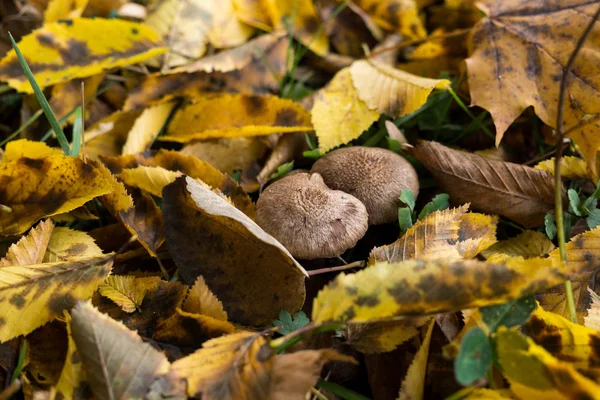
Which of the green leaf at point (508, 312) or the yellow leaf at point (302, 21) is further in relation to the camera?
the yellow leaf at point (302, 21)

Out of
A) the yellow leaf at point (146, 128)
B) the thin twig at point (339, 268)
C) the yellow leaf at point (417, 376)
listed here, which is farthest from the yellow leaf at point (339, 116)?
the yellow leaf at point (417, 376)

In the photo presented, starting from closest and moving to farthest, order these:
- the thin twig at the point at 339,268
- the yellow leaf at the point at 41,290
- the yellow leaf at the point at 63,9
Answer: the yellow leaf at the point at 41,290 < the thin twig at the point at 339,268 < the yellow leaf at the point at 63,9

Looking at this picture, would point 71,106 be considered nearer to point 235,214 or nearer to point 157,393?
point 235,214

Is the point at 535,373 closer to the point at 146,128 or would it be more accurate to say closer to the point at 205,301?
the point at 205,301

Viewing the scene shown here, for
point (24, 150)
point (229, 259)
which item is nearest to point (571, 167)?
point (229, 259)

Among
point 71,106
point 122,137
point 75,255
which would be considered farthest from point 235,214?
point 71,106

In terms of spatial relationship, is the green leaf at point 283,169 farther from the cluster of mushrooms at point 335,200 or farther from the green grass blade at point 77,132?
the green grass blade at point 77,132

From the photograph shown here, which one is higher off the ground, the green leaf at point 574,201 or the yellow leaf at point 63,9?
the yellow leaf at point 63,9
